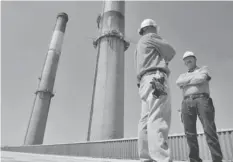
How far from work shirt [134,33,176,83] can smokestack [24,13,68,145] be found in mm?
22503

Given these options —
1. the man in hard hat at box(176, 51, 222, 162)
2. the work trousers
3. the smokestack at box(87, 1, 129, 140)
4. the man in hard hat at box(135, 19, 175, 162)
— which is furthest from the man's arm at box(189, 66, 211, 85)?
the smokestack at box(87, 1, 129, 140)

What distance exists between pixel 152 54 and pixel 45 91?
77.3 ft

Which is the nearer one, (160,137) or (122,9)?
(160,137)

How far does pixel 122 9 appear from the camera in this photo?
16.0 m

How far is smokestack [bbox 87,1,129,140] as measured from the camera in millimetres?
11461

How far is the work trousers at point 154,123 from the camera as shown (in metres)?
1.79

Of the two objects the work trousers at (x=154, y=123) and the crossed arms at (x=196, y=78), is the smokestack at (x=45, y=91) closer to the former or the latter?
the crossed arms at (x=196, y=78)

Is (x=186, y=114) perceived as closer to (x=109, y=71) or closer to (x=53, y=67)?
(x=109, y=71)

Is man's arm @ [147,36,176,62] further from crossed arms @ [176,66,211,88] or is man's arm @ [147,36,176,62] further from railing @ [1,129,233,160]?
railing @ [1,129,233,160]

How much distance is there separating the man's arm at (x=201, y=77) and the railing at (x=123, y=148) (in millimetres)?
1822

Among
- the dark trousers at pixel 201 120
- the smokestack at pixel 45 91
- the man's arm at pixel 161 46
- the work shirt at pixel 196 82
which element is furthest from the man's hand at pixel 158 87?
the smokestack at pixel 45 91

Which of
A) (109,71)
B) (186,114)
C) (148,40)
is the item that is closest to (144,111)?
(148,40)

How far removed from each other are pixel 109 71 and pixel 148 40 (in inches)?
419

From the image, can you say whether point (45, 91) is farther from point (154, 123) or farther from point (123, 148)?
point (154, 123)
